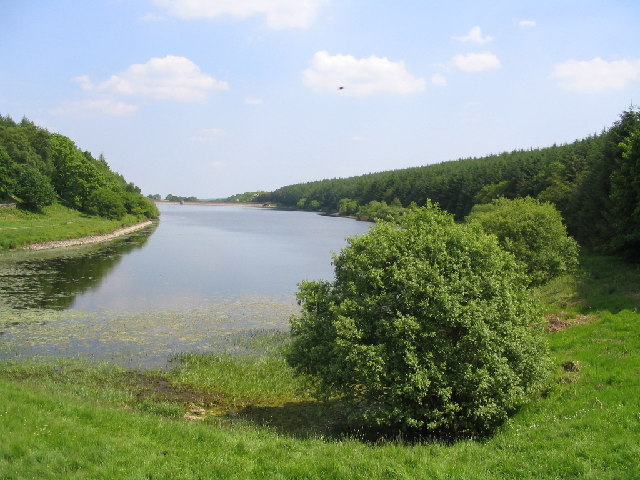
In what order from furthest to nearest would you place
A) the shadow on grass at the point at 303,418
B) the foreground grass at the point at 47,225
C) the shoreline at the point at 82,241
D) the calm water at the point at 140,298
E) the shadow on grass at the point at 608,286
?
the shoreline at the point at 82,241 < the foreground grass at the point at 47,225 < the calm water at the point at 140,298 < the shadow on grass at the point at 608,286 < the shadow on grass at the point at 303,418

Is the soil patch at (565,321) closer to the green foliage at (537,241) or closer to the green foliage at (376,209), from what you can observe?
the green foliage at (537,241)

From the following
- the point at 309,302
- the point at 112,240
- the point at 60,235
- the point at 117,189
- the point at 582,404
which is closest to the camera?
the point at 582,404

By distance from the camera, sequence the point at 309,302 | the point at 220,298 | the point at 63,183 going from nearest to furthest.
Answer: the point at 309,302
the point at 220,298
the point at 63,183

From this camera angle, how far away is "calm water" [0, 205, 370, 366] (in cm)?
2655

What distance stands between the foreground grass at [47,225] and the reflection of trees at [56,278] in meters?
5.90

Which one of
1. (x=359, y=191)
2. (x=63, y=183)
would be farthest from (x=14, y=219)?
(x=359, y=191)

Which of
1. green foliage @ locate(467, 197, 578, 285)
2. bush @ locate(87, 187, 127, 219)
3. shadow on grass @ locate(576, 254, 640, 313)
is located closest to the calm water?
green foliage @ locate(467, 197, 578, 285)

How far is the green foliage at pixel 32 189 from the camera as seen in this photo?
3221 inches

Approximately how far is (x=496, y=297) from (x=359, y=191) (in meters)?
183

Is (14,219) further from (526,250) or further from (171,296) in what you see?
(526,250)

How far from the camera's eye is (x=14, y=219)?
75500mm

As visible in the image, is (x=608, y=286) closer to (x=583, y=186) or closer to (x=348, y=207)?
(x=583, y=186)

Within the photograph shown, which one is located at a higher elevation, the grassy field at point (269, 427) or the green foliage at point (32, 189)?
the green foliage at point (32, 189)

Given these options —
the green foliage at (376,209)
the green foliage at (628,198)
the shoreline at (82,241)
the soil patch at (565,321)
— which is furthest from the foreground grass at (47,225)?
the green foliage at (376,209)
